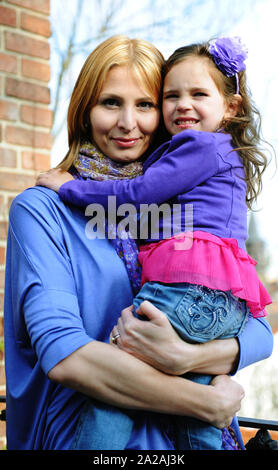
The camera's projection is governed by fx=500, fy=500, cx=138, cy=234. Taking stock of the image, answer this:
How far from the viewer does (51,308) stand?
4.48ft

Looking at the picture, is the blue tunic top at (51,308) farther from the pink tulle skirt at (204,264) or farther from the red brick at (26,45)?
the red brick at (26,45)

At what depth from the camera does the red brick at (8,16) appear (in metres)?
2.62

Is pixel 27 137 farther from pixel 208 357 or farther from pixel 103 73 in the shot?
pixel 208 357

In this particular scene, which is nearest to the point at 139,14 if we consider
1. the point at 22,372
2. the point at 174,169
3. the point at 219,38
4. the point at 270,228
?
the point at 270,228

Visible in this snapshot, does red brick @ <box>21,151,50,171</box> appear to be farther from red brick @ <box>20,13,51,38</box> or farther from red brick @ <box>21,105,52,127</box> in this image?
red brick @ <box>20,13,51,38</box>

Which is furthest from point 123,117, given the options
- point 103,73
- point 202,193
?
point 202,193

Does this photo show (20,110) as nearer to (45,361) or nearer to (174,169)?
(174,169)

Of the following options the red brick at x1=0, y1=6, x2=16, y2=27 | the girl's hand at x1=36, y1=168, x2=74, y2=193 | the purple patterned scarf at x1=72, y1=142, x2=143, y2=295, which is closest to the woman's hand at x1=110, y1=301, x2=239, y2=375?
the purple patterned scarf at x1=72, y1=142, x2=143, y2=295

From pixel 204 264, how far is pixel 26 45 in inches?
72.0

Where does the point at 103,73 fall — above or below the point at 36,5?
below

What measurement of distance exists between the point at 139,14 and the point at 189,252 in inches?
219

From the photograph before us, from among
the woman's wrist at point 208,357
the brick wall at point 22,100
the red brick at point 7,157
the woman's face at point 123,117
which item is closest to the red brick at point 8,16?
the brick wall at point 22,100

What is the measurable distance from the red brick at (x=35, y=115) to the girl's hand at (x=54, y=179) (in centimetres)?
107

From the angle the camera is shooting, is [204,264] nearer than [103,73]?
Yes
